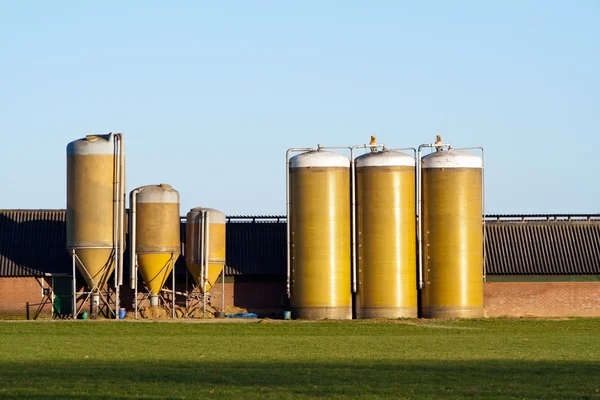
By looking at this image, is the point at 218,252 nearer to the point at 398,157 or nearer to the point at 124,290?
the point at 124,290

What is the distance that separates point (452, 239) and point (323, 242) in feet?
21.1

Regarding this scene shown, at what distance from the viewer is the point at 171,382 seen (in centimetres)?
2503

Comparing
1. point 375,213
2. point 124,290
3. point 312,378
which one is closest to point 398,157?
point 375,213

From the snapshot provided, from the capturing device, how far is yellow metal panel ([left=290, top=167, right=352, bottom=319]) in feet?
185

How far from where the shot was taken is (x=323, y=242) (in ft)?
185

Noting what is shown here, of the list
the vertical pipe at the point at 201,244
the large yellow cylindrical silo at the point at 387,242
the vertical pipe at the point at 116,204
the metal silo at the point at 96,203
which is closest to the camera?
the metal silo at the point at 96,203

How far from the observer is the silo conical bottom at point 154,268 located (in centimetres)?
5650

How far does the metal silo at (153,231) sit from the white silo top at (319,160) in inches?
259

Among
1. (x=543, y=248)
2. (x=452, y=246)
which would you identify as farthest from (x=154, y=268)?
(x=543, y=248)

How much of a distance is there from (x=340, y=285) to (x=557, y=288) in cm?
1259

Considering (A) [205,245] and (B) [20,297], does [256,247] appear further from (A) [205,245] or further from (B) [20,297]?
(B) [20,297]

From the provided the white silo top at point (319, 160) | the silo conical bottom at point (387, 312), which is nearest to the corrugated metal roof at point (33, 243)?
the white silo top at point (319, 160)

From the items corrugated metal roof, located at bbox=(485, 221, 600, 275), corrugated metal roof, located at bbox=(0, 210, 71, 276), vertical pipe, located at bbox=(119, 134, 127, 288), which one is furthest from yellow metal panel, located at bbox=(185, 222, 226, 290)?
corrugated metal roof, located at bbox=(485, 221, 600, 275)

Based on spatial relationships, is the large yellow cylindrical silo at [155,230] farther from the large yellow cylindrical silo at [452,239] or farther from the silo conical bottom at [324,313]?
the large yellow cylindrical silo at [452,239]
